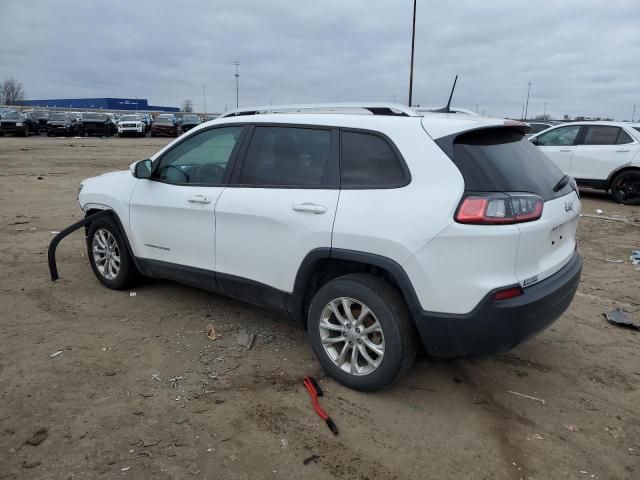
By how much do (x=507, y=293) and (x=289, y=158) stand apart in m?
1.70

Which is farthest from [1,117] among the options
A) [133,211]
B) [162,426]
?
[162,426]

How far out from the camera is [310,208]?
326 cm

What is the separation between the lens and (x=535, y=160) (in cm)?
332

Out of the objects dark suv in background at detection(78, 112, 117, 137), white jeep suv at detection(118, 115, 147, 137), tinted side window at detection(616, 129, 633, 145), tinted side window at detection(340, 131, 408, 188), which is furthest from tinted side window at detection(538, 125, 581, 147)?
dark suv in background at detection(78, 112, 117, 137)

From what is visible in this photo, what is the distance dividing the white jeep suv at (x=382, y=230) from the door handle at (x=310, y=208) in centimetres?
1

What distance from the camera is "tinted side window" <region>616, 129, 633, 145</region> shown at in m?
10.3

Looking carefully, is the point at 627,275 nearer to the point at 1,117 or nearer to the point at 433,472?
the point at 433,472

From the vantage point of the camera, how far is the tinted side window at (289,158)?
3375mm

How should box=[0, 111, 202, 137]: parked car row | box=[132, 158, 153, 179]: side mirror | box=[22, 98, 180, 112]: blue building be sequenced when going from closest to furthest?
box=[132, 158, 153, 179]: side mirror < box=[0, 111, 202, 137]: parked car row < box=[22, 98, 180, 112]: blue building

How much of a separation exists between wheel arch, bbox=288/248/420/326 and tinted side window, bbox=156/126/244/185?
3.60 feet

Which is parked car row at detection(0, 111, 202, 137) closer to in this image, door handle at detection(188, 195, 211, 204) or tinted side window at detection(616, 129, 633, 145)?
tinted side window at detection(616, 129, 633, 145)

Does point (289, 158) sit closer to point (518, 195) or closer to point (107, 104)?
point (518, 195)

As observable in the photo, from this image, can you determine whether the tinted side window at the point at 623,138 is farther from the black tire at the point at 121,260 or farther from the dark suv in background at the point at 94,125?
A: the dark suv in background at the point at 94,125

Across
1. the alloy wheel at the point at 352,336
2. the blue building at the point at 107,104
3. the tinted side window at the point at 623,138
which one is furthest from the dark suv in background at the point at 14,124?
the blue building at the point at 107,104
